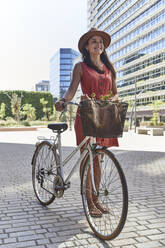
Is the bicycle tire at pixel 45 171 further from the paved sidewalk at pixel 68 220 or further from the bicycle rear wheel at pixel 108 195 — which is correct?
the bicycle rear wheel at pixel 108 195

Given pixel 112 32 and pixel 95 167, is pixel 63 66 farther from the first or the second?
pixel 95 167

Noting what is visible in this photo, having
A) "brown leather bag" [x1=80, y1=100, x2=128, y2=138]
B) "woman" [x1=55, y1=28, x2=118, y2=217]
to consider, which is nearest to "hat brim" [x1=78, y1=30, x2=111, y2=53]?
"woman" [x1=55, y1=28, x2=118, y2=217]

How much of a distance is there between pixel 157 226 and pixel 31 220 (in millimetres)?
1419

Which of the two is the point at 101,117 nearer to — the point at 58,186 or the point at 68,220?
the point at 58,186

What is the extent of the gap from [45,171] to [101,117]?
158 cm

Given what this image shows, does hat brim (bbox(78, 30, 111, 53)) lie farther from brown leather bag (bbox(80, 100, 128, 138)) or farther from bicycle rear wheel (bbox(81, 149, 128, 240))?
bicycle rear wheel (bbox(81, 149, 128, 240))

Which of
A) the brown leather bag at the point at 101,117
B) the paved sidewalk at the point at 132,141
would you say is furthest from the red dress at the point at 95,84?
the paved sidewalk at the point at 132,141

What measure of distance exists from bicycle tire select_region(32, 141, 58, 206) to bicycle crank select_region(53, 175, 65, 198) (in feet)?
0.35

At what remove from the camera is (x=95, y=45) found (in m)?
3.75

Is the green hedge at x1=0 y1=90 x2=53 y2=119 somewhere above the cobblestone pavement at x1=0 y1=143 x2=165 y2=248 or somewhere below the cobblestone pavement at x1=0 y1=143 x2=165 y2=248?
above

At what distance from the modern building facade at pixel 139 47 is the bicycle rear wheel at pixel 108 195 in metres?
53.5

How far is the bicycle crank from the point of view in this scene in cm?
364

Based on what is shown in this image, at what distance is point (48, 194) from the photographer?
420 centimetres

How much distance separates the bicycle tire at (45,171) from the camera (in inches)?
156
